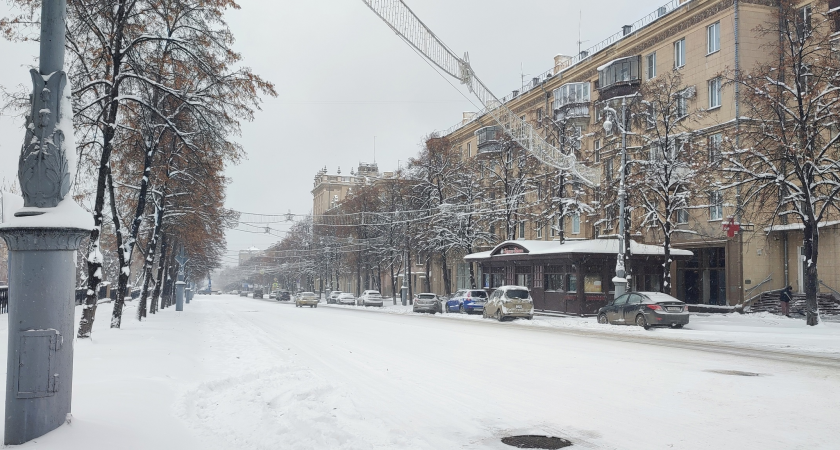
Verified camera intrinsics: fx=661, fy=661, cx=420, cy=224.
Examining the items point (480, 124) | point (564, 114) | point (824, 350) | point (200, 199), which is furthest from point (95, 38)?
point (480, 124)

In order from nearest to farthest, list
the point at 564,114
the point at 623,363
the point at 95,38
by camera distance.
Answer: the point at 623,363 → the point at 95,38 → the point at 564,114

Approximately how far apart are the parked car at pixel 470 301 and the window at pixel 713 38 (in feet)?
65.6

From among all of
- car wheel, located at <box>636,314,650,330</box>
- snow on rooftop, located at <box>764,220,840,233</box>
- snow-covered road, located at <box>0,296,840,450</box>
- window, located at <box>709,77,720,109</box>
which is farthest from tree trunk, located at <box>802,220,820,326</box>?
window, located at <box>709,77,720,109</box>

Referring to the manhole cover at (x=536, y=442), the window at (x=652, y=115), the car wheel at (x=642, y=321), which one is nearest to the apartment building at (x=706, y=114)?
the window at (x=652, y=115)

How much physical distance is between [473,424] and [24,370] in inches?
193

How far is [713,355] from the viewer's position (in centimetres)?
1574

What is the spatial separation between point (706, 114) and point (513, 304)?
50.8 ft

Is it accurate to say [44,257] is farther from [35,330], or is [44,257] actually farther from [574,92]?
[574,92]

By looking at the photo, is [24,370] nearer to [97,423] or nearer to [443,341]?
[97,423]

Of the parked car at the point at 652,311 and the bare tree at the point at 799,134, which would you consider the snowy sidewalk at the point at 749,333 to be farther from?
the bare tree at the point at 799,134

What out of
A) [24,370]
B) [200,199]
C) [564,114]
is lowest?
[24,370]

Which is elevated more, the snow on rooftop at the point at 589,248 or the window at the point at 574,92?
the window at the point at 574,92

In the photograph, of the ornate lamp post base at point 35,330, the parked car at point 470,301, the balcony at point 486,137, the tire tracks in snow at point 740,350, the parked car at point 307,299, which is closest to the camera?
the ornate lamp post base at point 35,330

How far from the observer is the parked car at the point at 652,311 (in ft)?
83.4
